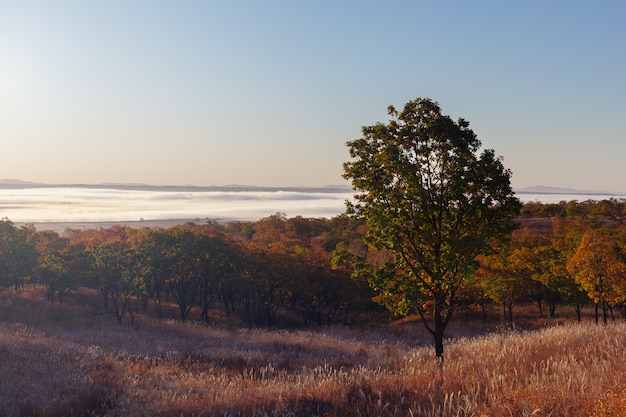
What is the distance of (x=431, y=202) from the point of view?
1753cm

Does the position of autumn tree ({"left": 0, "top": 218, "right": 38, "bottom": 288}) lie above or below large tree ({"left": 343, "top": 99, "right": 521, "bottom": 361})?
below

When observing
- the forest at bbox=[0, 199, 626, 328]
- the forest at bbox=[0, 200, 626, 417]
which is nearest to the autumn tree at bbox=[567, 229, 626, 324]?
the forest at bbox=[0, 200, 626, 417]

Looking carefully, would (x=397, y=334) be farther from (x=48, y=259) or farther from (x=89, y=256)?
(x=48, y=259)

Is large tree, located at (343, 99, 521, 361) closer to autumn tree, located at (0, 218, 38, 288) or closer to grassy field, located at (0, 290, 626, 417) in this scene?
grassy field, located at (0, 290, 626, 417)

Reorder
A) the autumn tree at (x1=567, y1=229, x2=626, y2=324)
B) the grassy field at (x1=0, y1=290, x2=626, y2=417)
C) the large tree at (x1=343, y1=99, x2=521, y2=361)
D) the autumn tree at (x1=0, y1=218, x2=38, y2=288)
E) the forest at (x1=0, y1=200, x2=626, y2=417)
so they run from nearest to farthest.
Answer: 1. the grassy field at (x1=0, y1=290, x2=626, y2=417)
2. the forest at (x1=0, y1=200, x2=626, y2=417)
3. the large tree at (x1=343, y1=99, x2=521, y2=361)
4. the autumn tree at (x1=567, y1=229, x2=626, y2=324)
5. the autumn tree at (x1=0, y1=218, x2=38, y2=288)

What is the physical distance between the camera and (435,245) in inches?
703

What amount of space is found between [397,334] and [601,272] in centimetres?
2294

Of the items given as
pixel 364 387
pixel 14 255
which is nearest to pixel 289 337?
pixel 364 387

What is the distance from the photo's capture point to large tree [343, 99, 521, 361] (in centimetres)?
1730

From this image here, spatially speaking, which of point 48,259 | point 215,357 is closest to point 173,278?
point 48,259

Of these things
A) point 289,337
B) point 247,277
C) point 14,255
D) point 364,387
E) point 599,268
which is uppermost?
point 364,387

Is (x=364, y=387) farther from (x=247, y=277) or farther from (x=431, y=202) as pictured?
(x=247, y=277)

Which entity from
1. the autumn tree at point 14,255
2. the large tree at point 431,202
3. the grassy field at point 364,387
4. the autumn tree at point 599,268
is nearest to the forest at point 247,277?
the autumn tree at point 14,255

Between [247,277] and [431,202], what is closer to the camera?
[431,202]
